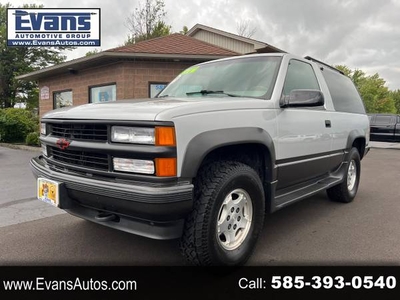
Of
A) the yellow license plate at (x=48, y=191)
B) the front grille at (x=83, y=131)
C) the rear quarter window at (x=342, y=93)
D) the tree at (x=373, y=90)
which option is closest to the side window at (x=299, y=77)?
the rear quarter window at (x=342, y=93)

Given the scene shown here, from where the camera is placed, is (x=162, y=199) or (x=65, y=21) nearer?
(x=162, y=199)

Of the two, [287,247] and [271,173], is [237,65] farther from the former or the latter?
[287,247]

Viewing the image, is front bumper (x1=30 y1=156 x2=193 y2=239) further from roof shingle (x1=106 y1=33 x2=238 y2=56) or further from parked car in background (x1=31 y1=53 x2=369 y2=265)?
roof shingle (x1=106 y1=33 x2=238 y2=56)

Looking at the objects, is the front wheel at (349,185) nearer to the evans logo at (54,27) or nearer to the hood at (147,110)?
the hood at (147,110)

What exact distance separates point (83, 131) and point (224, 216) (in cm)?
133

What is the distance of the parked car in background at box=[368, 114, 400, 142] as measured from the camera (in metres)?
16.3

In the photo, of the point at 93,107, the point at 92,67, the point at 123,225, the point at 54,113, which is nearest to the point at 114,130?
the point at 93,107

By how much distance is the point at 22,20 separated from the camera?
44.7 feet

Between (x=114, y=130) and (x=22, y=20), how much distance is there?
1416 cm

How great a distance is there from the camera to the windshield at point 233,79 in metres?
3.33

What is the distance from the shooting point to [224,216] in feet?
8.82

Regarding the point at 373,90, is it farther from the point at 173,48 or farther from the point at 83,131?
the point at 83,131

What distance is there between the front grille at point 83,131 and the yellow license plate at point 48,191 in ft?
1.35

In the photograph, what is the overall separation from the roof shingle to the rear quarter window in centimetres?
632
